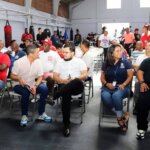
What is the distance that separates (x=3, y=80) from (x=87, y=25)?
14684 mm

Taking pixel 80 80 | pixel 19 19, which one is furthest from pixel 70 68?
pixel 19 19

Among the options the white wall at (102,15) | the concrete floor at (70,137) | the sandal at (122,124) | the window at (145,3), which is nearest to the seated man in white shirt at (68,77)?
the concrete floor at (70,137)

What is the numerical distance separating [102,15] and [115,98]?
1517 cm

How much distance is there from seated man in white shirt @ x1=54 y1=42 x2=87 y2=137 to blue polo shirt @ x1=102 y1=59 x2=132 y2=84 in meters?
0.32

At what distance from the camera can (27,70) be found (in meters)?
3.40

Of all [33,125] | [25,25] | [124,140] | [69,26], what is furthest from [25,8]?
[124,140]

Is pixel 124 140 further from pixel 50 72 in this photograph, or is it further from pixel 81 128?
pixel 50 72

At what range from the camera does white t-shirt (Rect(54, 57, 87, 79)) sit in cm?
338

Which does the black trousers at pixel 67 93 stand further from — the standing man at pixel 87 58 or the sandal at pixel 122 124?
the standing man at pixel 87 58

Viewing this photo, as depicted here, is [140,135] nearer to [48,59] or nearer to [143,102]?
[143,102]

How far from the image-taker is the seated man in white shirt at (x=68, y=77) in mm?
3023

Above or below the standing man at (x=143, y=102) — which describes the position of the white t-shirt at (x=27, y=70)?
above

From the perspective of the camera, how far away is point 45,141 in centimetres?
286

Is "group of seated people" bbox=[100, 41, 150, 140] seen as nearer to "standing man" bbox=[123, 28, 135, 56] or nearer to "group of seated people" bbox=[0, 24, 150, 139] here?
"group of seated people" bbox=[0, 24, 150, 139]
